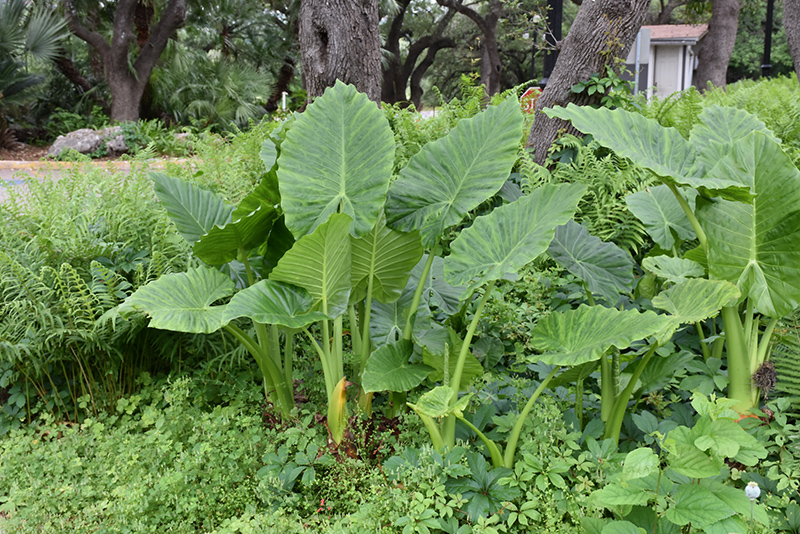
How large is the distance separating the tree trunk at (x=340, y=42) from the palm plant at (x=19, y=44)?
40.4 ft

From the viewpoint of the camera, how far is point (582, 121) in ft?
6.91

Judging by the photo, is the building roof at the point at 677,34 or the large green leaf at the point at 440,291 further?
the building roof at the point at 677,34

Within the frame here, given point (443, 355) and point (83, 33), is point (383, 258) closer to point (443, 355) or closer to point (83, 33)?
point (443, 355)

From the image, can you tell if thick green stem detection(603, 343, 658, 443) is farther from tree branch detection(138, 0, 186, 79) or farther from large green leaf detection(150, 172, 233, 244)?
tree branch detection(138, 0, 186, 79)

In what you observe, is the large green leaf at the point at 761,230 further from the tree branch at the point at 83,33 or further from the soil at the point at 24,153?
the tree branch at the point at 83,33

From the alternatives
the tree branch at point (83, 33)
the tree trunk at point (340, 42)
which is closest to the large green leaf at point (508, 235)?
the tree trunk at point (340, 42)

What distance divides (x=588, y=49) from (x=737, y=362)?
9.90ft

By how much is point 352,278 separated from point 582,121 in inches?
43.1

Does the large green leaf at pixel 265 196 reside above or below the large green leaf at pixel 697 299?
above

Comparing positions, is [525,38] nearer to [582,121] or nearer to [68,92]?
[582,121]

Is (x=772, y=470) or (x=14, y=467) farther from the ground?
(x=772, y=470)

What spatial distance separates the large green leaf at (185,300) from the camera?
2.00 m

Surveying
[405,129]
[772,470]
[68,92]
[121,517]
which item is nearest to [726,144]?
[772,470]

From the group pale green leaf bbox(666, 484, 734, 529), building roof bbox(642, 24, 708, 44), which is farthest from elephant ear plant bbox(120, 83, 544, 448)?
building roof bbox(642, 24, 708, 44)
